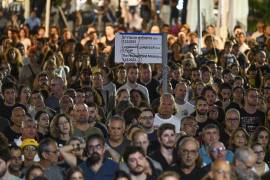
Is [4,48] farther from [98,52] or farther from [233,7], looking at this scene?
[233,7]

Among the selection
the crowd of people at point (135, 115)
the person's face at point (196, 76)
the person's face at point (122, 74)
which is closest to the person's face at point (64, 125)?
the crowd of people at point (135, 115)

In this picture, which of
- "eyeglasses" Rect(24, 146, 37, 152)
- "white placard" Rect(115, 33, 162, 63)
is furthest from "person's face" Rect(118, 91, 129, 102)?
"eyeglasses" Rect(24, 146, 37, 152)

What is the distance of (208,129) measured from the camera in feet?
46.7

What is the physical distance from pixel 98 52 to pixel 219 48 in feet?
9.92

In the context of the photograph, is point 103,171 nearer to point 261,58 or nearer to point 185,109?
point 185,109

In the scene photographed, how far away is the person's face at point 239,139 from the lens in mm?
14203

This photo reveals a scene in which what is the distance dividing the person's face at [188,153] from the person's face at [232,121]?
275 cm

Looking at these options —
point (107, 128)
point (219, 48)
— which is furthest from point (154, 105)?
point (219, 48)

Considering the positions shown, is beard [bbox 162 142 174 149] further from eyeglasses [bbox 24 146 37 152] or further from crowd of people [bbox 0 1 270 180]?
eyeglasses [bbox 24 146 37 152]

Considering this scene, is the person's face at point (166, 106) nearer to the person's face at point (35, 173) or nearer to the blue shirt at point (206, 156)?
the blue shirt at point (206, 156)

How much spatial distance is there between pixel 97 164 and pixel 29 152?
1086 mm

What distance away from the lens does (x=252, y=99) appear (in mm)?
16797

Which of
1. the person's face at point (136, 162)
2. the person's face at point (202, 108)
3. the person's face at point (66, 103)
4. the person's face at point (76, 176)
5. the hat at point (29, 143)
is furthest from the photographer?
the person's face at point (66, 103)

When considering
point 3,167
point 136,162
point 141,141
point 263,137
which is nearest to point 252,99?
point 263,137
